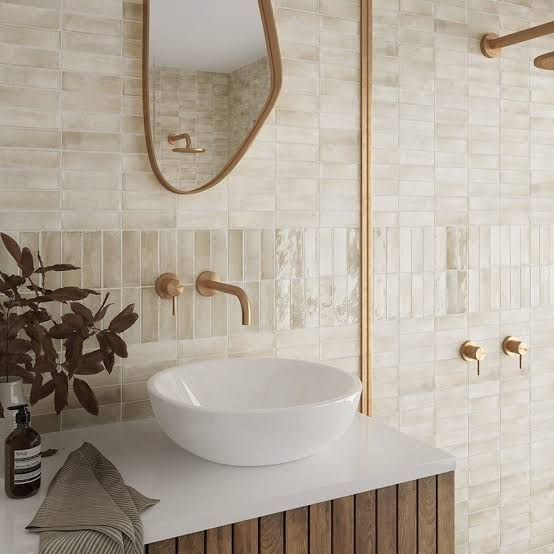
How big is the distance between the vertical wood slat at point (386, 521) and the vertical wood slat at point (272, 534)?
23 centimetres

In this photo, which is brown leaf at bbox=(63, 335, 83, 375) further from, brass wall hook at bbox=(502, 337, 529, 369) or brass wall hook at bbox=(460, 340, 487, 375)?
brass wall hook at bbox=(502, 337, 529, 369)

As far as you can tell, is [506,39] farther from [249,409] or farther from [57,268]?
[57,268]

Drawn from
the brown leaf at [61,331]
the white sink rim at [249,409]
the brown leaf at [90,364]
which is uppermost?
the brown leaf at [61,331]

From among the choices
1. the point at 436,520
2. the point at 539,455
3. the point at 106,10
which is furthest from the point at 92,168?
the point at 539,455

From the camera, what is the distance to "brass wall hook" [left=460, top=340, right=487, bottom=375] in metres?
2.22

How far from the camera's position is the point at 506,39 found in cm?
219

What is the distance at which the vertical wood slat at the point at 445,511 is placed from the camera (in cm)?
150

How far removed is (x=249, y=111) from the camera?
1.83 metres

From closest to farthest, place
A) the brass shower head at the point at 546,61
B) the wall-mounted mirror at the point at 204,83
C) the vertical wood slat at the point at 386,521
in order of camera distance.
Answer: the vertical wood slat at the point at 386,521
the wall-mounted mirror at the point at 204,83
the brass shower head at the point at 546,61

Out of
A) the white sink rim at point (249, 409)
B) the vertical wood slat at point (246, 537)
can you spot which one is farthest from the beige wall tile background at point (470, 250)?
the vertical wood slat at point (246, 537)

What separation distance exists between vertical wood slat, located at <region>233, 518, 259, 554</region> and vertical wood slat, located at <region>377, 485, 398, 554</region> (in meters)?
0.29

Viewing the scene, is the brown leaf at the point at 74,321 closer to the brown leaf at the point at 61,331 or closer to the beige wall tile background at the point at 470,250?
the brown leaf at the point at 61,331

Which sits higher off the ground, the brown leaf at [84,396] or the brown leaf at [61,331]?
the brown leaf at [61,331]

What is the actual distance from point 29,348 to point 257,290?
0.70 meters
